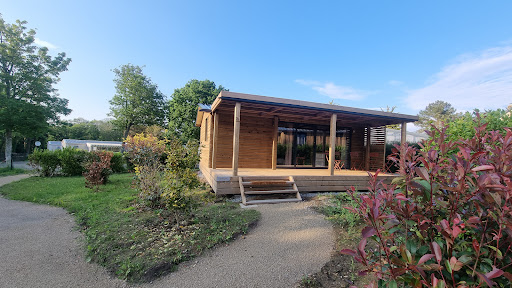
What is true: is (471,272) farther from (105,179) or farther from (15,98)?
(15,98)

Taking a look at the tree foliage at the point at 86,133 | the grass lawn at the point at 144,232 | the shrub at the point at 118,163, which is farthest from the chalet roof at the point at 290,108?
the tree foliage at the point at 86,133

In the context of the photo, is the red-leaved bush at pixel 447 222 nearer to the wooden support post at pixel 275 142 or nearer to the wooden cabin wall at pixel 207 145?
the wooden cabin wall at pixel 207 145

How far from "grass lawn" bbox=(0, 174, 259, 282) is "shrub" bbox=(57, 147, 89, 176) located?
6.30 m

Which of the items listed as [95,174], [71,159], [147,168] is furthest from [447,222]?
[71,159]

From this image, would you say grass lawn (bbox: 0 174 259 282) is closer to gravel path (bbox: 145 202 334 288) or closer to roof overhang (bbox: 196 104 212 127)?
gravel path (bbox: 145 202 334 288)

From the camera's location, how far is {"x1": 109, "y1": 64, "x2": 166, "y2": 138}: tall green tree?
899 inches

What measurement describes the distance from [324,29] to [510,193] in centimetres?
1279

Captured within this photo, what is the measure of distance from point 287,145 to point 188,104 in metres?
13.1

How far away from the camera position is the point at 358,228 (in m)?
3.90

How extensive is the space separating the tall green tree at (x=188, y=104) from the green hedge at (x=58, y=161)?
7986mm

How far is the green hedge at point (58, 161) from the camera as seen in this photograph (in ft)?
36.7

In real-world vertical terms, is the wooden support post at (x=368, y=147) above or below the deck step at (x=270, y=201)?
above

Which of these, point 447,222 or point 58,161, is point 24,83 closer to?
point 58,161

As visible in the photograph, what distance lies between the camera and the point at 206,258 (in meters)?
3.08
